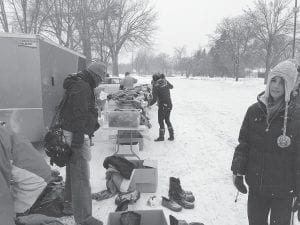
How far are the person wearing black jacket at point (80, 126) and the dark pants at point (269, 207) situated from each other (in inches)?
75.7

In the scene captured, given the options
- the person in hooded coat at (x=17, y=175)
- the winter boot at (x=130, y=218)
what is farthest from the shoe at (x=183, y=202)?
the person in hooded coat at (x=17, y=175)

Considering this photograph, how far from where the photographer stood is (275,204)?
3.11 metres

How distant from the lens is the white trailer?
253 inches

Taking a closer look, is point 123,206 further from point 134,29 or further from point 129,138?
point 134,29

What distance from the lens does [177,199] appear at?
17.1ft

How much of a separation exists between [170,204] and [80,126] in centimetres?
194

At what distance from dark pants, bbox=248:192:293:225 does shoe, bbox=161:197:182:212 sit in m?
1.75

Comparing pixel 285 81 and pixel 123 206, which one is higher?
pixel 285 81

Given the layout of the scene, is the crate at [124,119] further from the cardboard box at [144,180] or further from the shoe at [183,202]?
the shoe at [183,202]

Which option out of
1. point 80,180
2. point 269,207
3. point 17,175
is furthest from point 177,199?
point 17,175

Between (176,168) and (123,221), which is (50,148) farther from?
(176,168)

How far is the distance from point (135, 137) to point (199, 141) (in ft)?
6.63

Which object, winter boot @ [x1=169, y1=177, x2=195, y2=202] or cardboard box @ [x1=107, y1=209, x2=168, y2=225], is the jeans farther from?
winter boot @ [x1=169, y1=177, x2=195, y2=202]

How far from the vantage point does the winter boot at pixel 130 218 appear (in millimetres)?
3844
